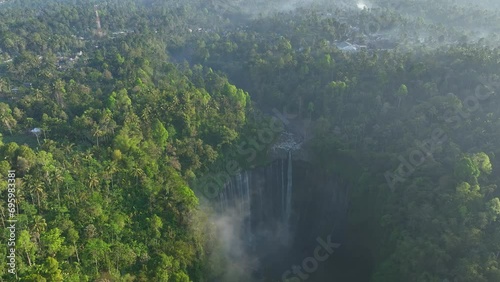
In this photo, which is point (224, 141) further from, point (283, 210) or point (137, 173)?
point (137, 173)

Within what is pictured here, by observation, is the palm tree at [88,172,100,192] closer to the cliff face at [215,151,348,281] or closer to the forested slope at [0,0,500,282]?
the forested slope at [0,0,500,282]

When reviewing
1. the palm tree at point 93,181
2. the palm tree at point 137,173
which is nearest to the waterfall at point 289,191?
the palm tree at point 137,173

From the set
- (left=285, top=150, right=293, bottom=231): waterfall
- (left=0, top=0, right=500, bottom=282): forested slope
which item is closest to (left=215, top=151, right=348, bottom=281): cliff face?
(left=285, top=150, right=293, bottom=231): waterfall

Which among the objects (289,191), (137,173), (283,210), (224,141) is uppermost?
(137,173)

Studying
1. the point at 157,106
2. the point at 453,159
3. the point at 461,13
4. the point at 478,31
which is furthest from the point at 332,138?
the point at 461,13

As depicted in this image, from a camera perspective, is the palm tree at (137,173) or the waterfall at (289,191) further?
the waterfall at (289,191)

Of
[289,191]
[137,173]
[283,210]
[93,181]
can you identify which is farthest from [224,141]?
[93,181]

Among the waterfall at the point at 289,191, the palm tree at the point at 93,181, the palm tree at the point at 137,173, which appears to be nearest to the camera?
the palm tree at the point at 93,181

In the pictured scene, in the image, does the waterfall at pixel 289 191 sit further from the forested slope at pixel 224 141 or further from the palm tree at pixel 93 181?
the palm tree at pixel 93 181
